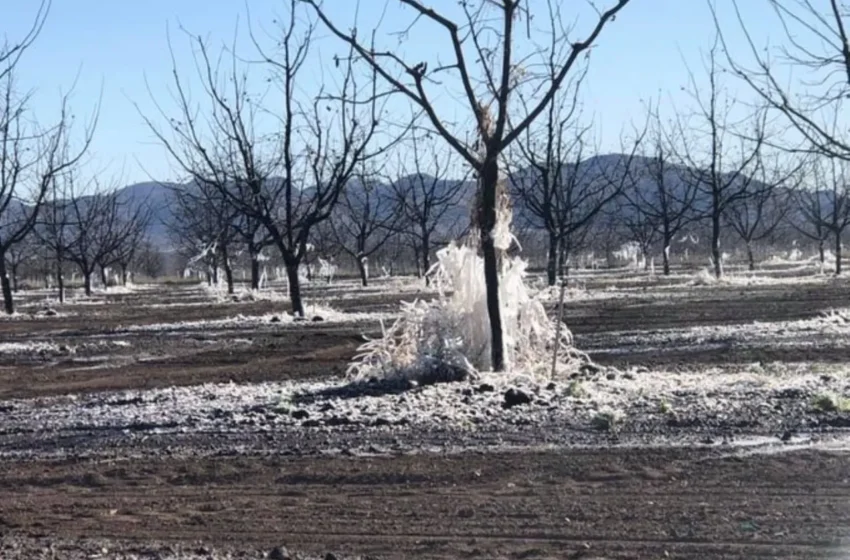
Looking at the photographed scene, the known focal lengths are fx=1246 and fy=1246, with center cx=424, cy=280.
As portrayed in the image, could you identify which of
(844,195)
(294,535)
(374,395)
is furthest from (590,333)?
(844,195)

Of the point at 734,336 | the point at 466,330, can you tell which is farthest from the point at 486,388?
the point at 734,336

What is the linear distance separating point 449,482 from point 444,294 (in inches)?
224

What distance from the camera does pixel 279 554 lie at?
19.7ft

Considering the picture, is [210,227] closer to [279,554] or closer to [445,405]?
[445,405]

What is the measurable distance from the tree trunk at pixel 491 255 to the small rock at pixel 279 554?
21.3 feet

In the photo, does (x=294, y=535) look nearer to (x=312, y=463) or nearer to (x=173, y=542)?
(x=173, y=542)

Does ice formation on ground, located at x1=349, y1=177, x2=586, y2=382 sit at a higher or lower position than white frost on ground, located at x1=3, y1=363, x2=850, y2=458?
higher

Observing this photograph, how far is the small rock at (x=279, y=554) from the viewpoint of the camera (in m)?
5.98

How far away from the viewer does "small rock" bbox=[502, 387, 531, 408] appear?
10398 mm

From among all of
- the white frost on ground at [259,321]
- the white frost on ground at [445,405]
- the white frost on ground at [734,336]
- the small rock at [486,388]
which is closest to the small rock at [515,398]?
the white frost on ground at [445,405]

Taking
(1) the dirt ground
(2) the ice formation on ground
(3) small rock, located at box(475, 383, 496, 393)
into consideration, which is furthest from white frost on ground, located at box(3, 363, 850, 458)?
(1) the dirt ground

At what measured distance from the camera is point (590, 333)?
21000 mm

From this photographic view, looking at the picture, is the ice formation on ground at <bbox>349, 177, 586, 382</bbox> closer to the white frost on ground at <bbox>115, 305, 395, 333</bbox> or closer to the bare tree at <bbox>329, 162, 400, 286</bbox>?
the white frost on ground at <bbox>115, 305, 395, 333</bbox>

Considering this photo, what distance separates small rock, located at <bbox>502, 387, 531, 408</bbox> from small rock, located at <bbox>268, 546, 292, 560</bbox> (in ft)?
14.8
